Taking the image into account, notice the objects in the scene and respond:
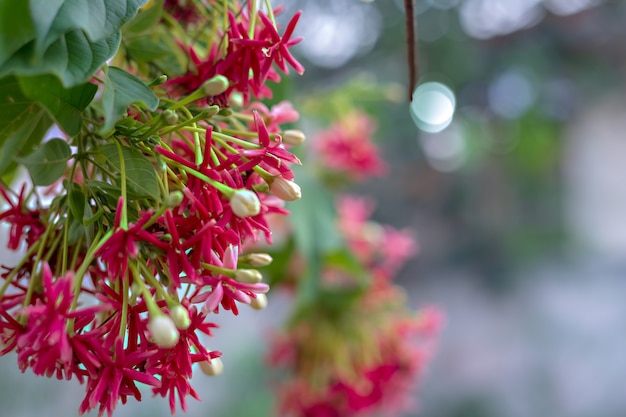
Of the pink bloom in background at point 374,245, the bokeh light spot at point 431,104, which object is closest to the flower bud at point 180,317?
the pink bloom in background at point 374,245

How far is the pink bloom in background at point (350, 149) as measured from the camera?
80 cm

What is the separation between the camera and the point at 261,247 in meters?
0.61

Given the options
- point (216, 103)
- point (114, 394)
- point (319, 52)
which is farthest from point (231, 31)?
point (319, 52)

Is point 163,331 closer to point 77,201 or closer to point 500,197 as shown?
point 77,201

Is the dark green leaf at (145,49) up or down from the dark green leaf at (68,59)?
up

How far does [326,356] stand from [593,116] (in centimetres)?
211

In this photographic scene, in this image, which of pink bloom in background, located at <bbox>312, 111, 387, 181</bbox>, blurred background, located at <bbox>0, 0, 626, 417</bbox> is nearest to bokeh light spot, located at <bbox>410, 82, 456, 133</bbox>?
blurred background, located at <bbox>0, 0, 626, 417</bbox>

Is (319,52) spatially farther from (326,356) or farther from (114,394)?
(114,394)

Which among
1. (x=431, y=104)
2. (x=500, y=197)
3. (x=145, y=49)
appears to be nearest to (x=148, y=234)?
(x=145, y=49)

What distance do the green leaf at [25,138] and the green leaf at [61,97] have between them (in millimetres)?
27

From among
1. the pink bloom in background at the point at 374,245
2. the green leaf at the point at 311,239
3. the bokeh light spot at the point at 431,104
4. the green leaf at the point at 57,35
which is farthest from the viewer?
the bokeh light spot at the point at 431,104

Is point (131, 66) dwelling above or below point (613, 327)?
below

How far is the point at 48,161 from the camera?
0.81 ft

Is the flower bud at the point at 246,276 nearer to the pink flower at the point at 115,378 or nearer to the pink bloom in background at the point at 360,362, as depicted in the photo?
the pink flower at the point at 115,378
